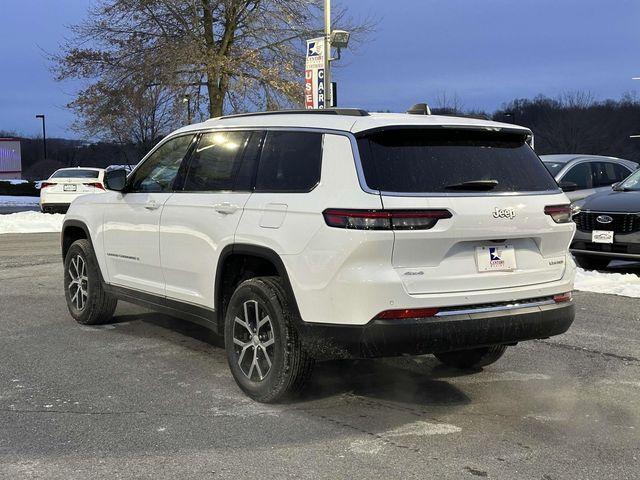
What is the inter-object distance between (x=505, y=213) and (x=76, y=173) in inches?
765

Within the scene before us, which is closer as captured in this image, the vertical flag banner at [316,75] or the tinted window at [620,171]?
the tinted window at [620,171]

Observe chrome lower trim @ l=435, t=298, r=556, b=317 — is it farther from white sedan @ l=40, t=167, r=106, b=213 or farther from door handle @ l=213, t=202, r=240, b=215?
white sedan @ l=40, t=167, r=106, b=213

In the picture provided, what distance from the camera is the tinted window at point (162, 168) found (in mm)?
5438

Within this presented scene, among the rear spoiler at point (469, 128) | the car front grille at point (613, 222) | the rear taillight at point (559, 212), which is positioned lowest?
the car front grille at point (613, 222)

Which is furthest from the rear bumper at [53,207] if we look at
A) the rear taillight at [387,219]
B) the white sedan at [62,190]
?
the rear taillight at [387,219]

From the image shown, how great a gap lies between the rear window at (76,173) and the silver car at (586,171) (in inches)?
554

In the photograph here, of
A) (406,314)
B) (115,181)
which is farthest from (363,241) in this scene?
(115,181)

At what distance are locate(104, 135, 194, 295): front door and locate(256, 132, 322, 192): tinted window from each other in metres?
1.10

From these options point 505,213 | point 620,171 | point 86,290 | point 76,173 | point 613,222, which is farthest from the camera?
point 76,173

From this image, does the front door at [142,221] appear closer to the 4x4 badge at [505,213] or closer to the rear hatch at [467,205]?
the rear hatch at [467,205]

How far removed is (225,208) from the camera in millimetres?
4625

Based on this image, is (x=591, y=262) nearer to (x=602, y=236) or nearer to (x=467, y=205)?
(x=602, y=236)

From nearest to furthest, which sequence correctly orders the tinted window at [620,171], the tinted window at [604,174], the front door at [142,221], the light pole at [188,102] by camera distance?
the front door at [142,221]
the tinted window at [604,174]
the tinted window at [620,171]
the light pole at [188,102]

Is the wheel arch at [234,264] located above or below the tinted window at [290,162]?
below
